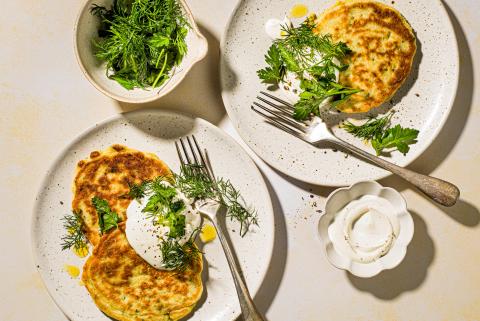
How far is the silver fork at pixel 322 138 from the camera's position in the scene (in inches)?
104

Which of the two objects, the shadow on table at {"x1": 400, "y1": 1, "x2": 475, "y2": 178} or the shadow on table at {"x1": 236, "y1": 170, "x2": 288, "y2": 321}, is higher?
the shadow on table at {"x1": 400, "y1": 1, "x2": 475, "y2": 178}

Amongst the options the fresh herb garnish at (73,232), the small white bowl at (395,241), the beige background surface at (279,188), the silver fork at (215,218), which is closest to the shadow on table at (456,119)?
the beige background surface at (279,188)

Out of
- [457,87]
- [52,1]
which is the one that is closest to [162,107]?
[52,1]

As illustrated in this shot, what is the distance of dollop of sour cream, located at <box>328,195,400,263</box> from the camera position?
2756 mm

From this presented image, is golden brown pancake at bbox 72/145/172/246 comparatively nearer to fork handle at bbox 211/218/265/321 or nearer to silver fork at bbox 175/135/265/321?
silver fork at bbox 175/135/265/321

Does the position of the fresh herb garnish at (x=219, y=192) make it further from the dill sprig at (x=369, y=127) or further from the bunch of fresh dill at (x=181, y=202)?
the dill sprig at (x=369, y=127)

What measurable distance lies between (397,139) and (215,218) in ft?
3.16

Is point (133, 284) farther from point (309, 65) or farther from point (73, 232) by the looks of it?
point (309, 65)

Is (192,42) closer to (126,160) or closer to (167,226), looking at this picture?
(126,160)

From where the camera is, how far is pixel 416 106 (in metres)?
2.82

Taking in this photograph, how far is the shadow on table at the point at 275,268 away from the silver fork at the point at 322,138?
42cm

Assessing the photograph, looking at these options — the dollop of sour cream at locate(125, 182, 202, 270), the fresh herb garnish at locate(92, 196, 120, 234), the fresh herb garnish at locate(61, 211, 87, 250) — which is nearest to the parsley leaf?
the dollop of sour cream at locate(125, 182, 202, 270)

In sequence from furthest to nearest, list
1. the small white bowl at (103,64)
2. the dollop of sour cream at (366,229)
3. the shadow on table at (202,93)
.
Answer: the shadow on table at (202,93), the dollop of sour cream at (366,229), the small white bowl at (103,64)

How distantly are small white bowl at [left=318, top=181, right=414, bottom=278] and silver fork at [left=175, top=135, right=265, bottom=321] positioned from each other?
1.44ft
